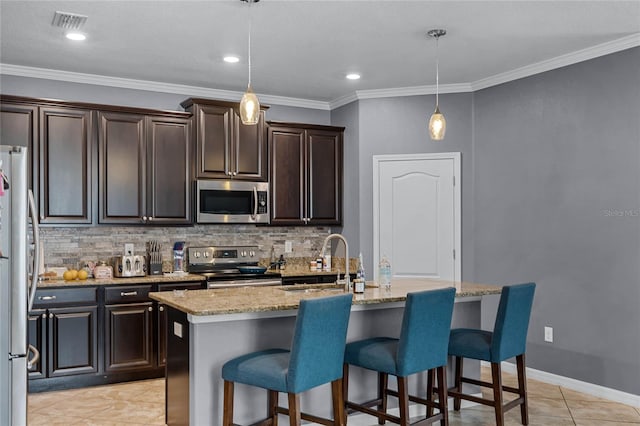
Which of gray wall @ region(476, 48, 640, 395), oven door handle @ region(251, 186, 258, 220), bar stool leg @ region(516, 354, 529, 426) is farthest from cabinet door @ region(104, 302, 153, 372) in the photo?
gray wall @ region(476, 48, 640, 395)

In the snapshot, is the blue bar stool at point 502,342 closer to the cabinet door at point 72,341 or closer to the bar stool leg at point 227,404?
the bar stool leg at point 227,404

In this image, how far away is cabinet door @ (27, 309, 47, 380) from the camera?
4.71 m

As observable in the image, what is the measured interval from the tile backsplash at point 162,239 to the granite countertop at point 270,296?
75.6 inches

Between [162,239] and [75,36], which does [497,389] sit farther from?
[75,36]

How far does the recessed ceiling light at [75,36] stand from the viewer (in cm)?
429

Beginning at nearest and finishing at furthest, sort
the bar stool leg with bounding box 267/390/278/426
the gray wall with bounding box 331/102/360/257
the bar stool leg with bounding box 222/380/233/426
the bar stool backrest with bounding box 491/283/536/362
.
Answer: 1. the bar stool leg with bounding box 222/380/233/426
2. the bar stool leg with bounding box 267/390/278/426
3. the bar stool backrest with bounding box 491/283/536/362
4. the gray wall with bounding box 331/102/360/257

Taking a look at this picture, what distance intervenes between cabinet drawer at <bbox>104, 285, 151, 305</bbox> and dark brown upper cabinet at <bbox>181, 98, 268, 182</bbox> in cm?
119

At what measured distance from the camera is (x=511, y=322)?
12.4 feet

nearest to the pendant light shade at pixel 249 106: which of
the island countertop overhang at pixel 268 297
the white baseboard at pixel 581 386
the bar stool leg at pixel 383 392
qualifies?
the island countertop overhang at pixel 268 297

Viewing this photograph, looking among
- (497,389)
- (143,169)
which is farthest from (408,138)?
(497,389)

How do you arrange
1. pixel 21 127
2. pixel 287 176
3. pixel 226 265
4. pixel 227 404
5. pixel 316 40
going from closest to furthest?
pixel 227 404, pixel 316 40, pixel 21 127, pixel 226 265, pixel 287 176

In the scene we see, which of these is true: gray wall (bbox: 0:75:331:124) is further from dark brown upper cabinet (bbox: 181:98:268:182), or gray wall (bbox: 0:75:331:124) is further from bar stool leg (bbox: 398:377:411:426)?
bar stool leg (bbox: 398:377:411:426)

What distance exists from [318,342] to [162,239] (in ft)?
10.5

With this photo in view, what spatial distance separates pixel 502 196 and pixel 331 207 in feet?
5.87
